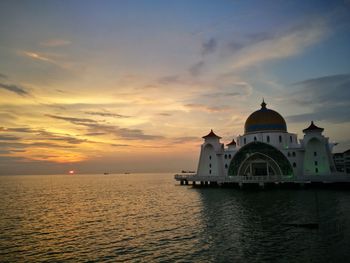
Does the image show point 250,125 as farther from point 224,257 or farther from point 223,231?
point 224,257

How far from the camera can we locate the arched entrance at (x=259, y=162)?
76438mm

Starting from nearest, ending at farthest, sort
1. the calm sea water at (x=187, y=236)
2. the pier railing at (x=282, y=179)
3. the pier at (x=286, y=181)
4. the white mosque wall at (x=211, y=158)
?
the calm sea water at (x=187, y=236) < the pier railing at (x=282, y=179) < the pier at (x=286, y=181) < the white mosque wall at (x=211, y=158)

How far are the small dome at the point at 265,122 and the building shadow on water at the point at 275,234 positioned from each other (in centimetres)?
4076

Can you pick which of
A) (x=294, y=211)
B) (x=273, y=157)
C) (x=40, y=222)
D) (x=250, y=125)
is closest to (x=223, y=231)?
(x=294, y=211)

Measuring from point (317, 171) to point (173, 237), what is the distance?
57.1 m

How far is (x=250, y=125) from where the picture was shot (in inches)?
3334

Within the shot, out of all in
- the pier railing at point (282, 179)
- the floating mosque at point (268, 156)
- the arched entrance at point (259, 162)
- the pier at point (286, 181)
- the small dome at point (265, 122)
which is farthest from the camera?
the small dome at point (265, 122)

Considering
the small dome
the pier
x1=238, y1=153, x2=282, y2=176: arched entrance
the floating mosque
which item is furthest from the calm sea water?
the small dome

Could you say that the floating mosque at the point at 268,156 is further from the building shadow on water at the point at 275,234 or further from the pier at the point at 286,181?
the building shadow on water at the point at 275,234

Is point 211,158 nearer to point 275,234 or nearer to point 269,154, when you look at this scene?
point 269,154

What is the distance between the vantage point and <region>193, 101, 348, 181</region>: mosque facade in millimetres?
73438

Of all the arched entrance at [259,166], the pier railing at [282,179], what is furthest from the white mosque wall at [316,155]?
the pier railing at [282,179]

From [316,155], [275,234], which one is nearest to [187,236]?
[275,234]

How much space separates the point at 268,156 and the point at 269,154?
0.67 metres
